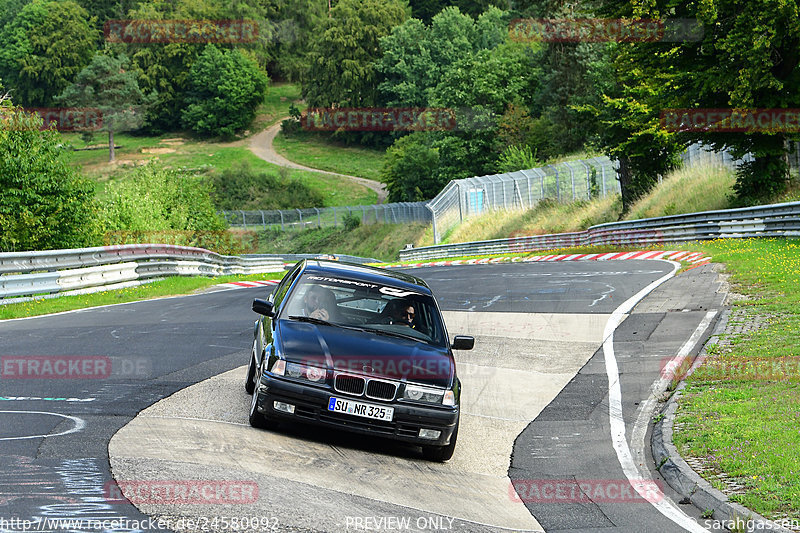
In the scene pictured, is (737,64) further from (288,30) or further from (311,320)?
(288,30)

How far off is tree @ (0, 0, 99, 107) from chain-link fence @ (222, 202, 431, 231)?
66.8 m

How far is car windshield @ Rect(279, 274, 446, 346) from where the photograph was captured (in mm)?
9133

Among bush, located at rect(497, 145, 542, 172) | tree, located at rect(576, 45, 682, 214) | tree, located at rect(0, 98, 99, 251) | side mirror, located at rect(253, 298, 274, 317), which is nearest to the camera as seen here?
side mirror, located at rect(253, 298, 274, 317)

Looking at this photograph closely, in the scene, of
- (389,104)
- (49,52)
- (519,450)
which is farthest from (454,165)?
(49,52)

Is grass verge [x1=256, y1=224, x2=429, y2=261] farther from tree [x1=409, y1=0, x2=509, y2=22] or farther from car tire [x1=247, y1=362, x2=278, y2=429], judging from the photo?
tree [x1=409, y1=0, x2=509, y2=22]

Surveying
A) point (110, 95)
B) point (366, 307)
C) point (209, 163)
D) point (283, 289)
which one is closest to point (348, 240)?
point (209, 163)

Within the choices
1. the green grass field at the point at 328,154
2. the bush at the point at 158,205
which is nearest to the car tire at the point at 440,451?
the bush at the point at 158,205

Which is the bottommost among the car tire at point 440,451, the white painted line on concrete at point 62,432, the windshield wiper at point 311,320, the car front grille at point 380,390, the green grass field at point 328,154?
the green grass field at point 328,154

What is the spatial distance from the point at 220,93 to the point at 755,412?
12994cm

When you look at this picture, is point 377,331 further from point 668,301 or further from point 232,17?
point 232,17

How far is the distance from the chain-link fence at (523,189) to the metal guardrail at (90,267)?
23.0m

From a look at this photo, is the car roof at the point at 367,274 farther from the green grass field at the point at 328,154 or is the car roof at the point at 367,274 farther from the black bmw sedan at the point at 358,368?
the green grass field at the point at 328,154

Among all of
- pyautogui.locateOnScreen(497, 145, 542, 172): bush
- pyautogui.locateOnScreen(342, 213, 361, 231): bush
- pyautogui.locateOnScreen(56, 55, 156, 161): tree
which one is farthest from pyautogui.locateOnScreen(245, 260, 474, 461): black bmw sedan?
pyautogui.locateOnScreen(56, 55, 156, 161): tree

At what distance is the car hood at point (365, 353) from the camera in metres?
8.20
